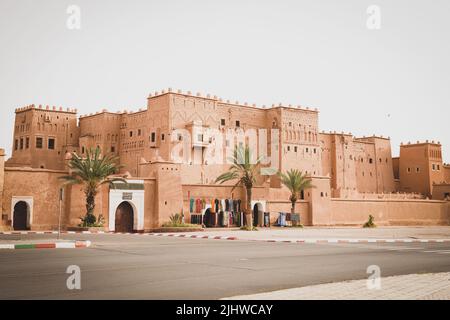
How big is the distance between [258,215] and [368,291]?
34819 millimetres

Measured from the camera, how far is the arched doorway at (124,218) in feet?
112

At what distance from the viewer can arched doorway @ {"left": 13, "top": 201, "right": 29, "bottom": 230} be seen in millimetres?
31364

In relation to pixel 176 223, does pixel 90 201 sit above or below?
above

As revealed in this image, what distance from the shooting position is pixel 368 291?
7445mm

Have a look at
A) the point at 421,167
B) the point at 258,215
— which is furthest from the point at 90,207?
the point at 421,167

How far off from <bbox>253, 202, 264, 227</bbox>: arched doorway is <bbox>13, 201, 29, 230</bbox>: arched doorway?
1814cm

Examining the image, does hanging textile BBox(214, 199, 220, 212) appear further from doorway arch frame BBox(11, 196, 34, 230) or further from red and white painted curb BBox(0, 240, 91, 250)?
red and white painted curb BBox(0, 240, 91, 250)

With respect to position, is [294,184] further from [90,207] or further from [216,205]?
[90,207]

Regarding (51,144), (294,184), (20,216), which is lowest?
(20,216)

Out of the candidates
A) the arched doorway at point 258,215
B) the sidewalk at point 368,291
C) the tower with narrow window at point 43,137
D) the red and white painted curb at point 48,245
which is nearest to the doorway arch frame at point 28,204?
the red and white painted curb at point 48,245

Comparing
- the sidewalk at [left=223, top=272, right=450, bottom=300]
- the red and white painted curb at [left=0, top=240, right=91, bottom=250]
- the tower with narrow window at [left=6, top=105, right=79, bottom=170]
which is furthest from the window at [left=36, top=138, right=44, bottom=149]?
the sidewalk at [left=223, top=272, right=450, bottom=300]

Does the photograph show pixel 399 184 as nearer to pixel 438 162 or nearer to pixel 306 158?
pixel 438 162

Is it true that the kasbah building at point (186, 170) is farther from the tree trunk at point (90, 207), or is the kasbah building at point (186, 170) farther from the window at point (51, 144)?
the tree trunk at point (90, 207)
